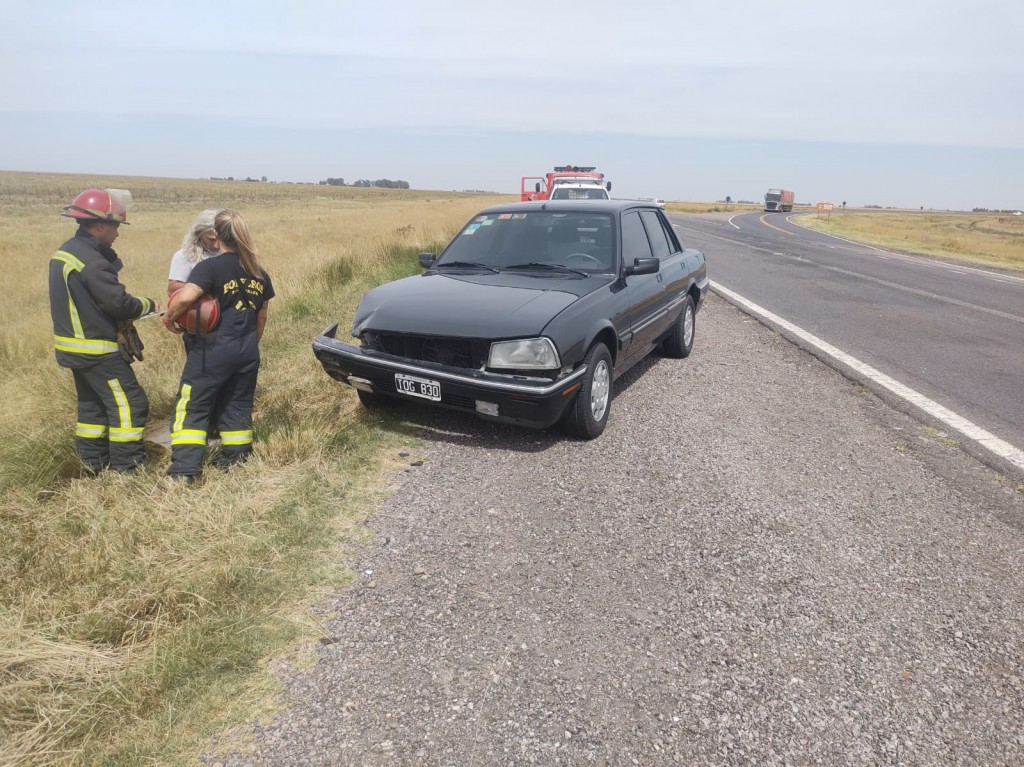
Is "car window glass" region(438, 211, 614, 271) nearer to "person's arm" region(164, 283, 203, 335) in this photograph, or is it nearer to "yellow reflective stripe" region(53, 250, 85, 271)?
"person's arm" region(164, 283, 203, 335)

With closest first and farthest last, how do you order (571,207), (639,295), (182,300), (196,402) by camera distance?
(182,300)
(196,402)
(639,295)
(571,207)

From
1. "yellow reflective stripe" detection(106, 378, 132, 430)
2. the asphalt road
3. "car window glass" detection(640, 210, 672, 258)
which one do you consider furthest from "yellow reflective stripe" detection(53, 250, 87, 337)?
the asphalt road

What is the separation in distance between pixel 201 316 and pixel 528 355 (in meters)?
1.93

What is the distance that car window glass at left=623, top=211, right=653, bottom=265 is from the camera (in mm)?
5348

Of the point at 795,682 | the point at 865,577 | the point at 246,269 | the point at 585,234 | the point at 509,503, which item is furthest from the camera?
the point at 585,234

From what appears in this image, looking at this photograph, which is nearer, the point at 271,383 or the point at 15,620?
the point at 15,620

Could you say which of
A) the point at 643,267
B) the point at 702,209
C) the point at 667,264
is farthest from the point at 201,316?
the point at 702,209

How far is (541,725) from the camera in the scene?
209 cm

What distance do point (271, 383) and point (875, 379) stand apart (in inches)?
220

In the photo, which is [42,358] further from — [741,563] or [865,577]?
[865,577]

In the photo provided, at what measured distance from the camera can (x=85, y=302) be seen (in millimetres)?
3641

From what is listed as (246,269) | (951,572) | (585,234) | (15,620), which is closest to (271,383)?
(246,269)

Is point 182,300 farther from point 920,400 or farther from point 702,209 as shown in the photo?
point 702,209

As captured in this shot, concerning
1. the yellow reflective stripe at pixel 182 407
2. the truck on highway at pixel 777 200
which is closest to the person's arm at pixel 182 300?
the yellow reflective stripe at pixel 182 407
